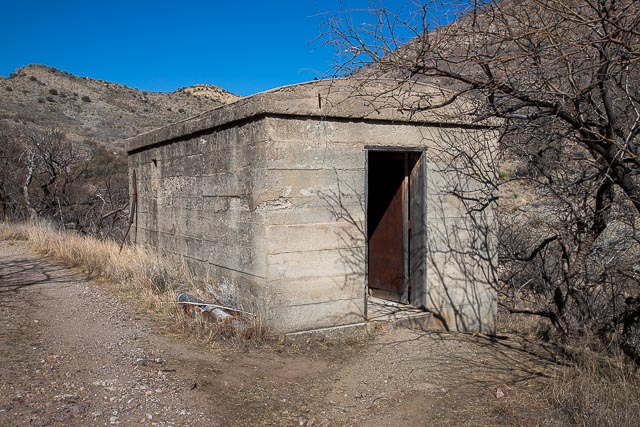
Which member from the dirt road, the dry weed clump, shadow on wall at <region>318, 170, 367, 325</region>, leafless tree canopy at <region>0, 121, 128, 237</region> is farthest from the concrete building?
leafless tree canopy at <region>0, 121, 128, 237</region>

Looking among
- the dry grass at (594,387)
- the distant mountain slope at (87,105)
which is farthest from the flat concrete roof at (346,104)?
the distant mountain slope at (87,105)

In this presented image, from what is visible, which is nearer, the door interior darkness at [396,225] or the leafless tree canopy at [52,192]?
the door interior darkness at [396,225]

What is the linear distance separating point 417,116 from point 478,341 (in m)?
2.61

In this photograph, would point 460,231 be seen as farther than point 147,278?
No

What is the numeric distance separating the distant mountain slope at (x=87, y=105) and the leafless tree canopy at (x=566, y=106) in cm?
2658

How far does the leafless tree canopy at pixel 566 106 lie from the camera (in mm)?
3816

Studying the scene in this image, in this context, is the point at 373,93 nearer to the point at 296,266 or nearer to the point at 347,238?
the point at 347,238

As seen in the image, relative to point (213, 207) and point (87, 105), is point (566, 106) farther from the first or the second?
point (87, 105)

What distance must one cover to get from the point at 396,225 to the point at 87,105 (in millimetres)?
34945

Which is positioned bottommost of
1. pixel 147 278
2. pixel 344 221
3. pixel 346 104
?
pixel 147 278

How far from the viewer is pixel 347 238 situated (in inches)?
226

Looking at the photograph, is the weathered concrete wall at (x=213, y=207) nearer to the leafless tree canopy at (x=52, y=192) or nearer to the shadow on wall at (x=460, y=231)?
the shadow on wall at (x=460, y=231)

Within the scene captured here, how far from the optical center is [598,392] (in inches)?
153

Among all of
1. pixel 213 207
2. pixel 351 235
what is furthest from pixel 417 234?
pixel 213 207
